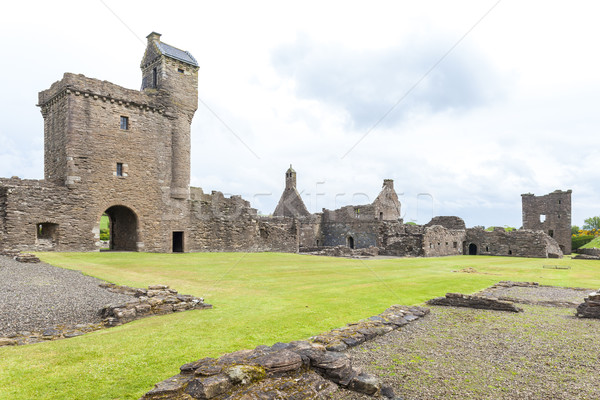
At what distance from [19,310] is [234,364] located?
243 inches

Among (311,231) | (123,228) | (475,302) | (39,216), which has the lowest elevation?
(475,302)

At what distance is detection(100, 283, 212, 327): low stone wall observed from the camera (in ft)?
26.9

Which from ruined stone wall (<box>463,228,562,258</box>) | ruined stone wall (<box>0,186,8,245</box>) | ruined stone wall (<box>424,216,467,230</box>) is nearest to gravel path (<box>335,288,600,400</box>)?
ruined stone wall (<box>0,186,8,245</box>)

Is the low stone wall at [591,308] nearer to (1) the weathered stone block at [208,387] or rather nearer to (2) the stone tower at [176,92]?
(1) the weathered stone block at [208,387]

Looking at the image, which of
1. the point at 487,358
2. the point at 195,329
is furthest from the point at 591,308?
the point at 195,329

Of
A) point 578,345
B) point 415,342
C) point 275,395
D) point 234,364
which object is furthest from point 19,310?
point 578,345

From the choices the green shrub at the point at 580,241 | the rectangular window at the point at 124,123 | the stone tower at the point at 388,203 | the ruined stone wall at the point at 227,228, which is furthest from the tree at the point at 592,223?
the rectangular window at the point at 124,123

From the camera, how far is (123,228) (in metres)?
27.5

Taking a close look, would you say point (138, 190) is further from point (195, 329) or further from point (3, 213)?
point (195, 329)

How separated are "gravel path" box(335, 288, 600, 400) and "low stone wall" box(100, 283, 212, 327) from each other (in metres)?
4.82

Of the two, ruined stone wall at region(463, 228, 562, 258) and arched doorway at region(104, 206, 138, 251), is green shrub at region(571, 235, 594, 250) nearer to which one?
ruined stone wall at region(463, 228, 562, 258)

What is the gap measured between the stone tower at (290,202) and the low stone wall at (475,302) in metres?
42.3

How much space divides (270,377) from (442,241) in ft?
111

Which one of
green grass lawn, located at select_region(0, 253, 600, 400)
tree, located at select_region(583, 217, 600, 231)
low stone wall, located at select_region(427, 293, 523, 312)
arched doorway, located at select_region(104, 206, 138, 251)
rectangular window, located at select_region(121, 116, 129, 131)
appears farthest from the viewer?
tree, located at select_region(583, 217, 600, 231)
